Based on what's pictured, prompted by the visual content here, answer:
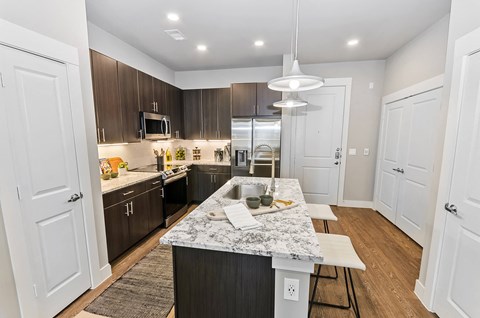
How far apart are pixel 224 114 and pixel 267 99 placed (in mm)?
969

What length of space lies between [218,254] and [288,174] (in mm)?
3100

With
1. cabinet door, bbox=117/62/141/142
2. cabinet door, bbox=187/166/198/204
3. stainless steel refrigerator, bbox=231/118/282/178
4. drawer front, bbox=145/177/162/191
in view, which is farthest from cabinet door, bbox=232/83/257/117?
drawer front, bbox=145/177/162/191

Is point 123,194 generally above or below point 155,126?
below

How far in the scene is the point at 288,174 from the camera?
4.08 meters

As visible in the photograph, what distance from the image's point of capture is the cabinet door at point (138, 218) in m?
2.60

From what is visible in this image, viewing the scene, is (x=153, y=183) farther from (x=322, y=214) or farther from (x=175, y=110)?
(x=322, y=214)

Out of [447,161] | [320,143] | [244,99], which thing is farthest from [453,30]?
[244,99]

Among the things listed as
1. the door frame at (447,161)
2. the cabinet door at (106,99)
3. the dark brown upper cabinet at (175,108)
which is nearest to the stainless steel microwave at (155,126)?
the dark brown upper cabinet at (175,108)

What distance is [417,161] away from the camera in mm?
2896

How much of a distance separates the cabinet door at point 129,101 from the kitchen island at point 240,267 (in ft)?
6.88

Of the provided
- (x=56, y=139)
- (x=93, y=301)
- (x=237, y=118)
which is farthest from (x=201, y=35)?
(x=93, y=301)

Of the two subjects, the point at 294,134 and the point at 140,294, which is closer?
the point at 140,294

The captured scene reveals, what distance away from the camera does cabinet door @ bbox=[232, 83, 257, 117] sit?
12.8ft

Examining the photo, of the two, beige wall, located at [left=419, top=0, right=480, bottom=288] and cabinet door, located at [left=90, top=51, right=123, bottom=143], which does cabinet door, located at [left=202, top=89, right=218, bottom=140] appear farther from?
beige wall, located at [left=419, top=0, right=480, bottom=288]
